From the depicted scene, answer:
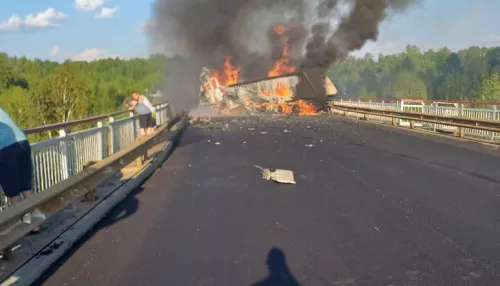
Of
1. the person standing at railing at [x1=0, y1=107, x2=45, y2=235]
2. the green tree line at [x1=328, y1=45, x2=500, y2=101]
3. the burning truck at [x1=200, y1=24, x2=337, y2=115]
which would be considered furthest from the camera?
the green tree line at [x1=328, y1=45, x2=500, y2=101]

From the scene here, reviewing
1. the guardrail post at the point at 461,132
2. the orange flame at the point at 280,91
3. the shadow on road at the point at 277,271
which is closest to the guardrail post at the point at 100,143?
the shadow on road at the point at 277,271

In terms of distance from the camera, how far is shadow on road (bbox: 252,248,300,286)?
447 centimetres

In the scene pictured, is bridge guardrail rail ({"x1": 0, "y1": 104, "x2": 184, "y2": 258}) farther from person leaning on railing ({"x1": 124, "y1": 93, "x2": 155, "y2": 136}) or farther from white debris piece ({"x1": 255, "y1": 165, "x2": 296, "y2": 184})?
person leaning on railing ({"x1": 124, "y1": 93, "x2": 155, "y2": 136})

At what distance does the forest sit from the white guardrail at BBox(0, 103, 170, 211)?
106ft

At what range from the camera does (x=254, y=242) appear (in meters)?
5.79

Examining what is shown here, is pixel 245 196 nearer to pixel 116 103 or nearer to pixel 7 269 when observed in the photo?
pixel 7 269

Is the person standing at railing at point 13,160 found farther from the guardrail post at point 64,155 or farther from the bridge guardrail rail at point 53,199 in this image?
the guardrail post at point 64,155

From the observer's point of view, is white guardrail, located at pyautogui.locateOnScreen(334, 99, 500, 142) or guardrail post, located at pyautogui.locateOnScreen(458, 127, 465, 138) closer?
white guardrail, located at pyautogui.locateOnScreen(334, 99, 500, 142)

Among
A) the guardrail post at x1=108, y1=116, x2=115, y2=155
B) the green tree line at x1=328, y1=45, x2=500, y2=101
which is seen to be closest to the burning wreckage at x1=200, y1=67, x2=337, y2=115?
the guardrail post at x1=108, y1=116, x2=115, y2=155

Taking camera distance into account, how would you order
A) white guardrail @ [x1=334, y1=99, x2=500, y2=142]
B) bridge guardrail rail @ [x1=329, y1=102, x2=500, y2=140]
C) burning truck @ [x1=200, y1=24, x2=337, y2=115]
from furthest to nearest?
burning truck @ [x1=200, y1=24, x2=337, y2=115]
white guardrail @ [x1=334, y1=99, x2=500, y2=142]
bridge guardrail rail @ [x1=329, y1=102, x2=500, y2=140]

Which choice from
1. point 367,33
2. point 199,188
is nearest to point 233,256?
point 199,188

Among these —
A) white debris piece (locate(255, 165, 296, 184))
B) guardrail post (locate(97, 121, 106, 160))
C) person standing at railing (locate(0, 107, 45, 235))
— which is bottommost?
white debris piece (locate(255, 165, 296, 184))

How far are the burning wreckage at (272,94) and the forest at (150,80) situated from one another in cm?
560

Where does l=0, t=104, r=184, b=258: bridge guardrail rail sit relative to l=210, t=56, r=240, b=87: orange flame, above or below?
below
